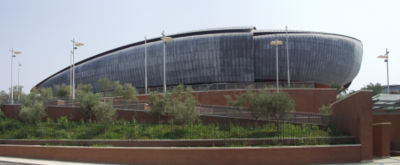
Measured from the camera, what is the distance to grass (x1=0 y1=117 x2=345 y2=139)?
21.7 m

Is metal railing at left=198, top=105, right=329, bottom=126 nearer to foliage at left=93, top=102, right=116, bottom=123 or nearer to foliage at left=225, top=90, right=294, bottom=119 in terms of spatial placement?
foliage at left=225, top=90, right=294, bottom=119

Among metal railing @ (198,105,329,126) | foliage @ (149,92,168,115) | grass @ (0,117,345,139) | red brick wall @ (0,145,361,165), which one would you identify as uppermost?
foliage @ (149,92,168,115)

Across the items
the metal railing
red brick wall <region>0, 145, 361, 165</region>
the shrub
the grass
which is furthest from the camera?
the shrub

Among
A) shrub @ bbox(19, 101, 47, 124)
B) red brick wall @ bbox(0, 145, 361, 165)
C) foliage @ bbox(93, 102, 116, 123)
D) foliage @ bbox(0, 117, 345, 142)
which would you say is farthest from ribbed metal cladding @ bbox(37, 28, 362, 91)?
red brick wall @ bbox(0, 145, 361, 165)

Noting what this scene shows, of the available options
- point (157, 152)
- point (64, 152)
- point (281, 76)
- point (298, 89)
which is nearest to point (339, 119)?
point (157, 152)

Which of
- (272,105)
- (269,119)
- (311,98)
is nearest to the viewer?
(272,105)

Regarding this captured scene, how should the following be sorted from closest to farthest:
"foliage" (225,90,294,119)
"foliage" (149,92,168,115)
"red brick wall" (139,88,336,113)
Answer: "foliage" (225,90,294,119), "foliage" (149,92,168,115), "red brick wall" (139,88,336,113)

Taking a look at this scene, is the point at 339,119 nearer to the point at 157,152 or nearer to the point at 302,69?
the point at 157,152

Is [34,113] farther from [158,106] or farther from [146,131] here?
[146,131]

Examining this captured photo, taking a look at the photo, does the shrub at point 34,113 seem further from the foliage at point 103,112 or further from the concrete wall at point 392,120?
the concrete wall at point 392,120

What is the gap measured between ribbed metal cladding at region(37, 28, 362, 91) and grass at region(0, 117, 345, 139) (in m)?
41.5

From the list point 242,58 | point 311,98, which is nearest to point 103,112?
point 311,98

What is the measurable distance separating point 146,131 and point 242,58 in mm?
45232

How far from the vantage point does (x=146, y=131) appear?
2427 cm
